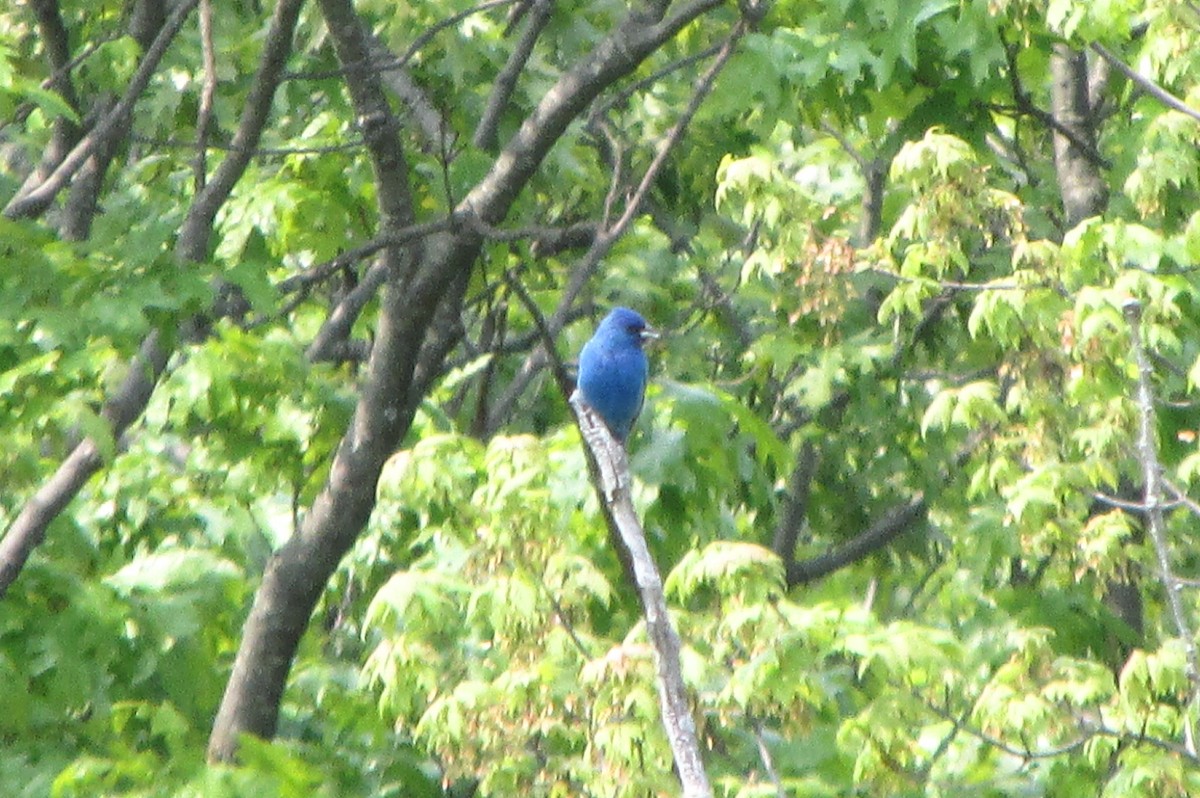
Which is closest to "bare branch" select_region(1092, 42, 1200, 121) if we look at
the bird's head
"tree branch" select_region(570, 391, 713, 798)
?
the bird's head

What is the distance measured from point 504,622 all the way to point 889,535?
138 inches

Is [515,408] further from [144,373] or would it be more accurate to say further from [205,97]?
[144,373]

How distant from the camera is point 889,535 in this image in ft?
24.7

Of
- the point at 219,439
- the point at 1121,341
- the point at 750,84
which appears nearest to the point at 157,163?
the point at 219,439

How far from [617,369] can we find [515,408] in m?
1.16

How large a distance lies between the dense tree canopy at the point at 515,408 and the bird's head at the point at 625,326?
36 centimetres

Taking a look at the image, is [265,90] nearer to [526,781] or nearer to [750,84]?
[750,84]

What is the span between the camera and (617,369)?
563 centimetres

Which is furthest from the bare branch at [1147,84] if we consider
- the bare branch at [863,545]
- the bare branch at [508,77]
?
the bare branch at [863,545]

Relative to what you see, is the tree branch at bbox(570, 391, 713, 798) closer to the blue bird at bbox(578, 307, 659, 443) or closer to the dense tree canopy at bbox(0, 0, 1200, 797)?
the dense tree canopy at bbox(0, 0, 1200, 797)

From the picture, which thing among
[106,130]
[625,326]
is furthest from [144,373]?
[625,326]

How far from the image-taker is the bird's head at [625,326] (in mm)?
5766

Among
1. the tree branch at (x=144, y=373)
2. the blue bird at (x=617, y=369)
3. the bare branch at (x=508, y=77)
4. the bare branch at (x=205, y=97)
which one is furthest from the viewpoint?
the blue bird at (x=617, y=369)

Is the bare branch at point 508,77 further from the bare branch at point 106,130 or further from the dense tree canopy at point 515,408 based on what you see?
the bare branch at point 106,130
